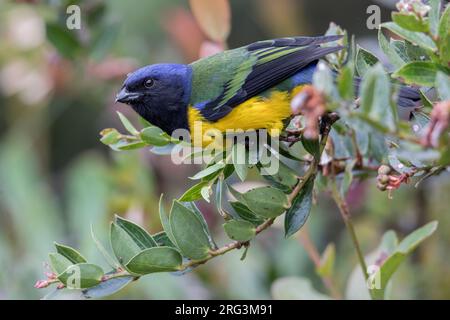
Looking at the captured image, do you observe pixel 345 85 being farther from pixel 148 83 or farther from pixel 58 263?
pixel 148 83

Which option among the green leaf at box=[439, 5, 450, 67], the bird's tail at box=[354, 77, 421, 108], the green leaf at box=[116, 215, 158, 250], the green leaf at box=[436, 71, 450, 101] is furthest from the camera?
the bird's tail at box=[354, 77, 421, 108]

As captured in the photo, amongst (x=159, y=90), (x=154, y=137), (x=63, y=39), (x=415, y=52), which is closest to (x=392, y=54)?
(x=415, y=52)

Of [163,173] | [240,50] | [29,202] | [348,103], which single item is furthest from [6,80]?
[348,103]

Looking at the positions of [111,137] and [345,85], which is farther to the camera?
[111,137]

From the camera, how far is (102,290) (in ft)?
5.27

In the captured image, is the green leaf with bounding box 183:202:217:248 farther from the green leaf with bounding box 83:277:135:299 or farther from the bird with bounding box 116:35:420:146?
the bird with bounding box 116:35:420:146

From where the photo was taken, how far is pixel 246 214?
164cm

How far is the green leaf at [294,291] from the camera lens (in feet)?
7.34

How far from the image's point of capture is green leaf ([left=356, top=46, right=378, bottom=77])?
1723 millimetres

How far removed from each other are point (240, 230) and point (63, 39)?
4.89ft

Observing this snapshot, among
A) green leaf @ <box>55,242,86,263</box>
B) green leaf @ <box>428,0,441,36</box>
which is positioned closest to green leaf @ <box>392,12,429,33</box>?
green leaf @ <box>428,0,441,36</box>

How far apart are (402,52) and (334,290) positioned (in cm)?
85

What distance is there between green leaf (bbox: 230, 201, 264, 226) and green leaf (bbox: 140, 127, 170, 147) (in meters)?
0.27
